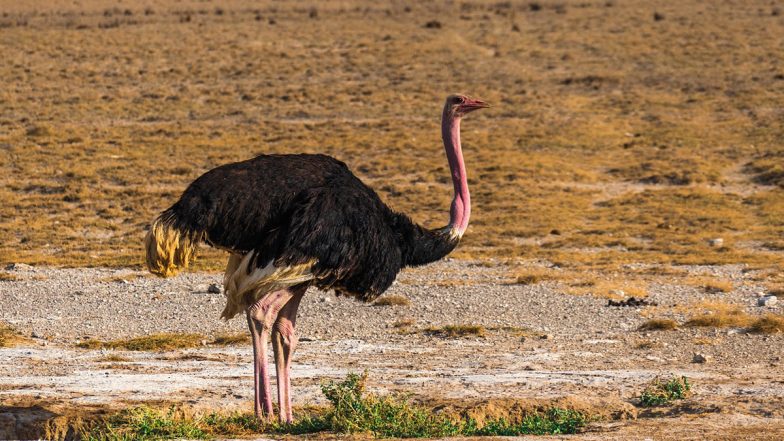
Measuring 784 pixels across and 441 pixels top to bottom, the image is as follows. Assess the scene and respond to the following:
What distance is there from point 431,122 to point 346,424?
25.0 metres

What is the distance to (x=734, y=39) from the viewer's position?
4641 cm

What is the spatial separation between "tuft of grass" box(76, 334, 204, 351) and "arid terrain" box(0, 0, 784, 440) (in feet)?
0.29

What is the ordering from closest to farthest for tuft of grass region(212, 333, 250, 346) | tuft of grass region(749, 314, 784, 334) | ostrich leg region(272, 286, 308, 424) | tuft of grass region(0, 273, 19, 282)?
ostrich leg region(272, 286, 308, 424), tuft of grass region(212, 333, 250, 346), tuft of grass region(749, 314, 784, 334), tuft of grass region(0, 273, 19, 282)

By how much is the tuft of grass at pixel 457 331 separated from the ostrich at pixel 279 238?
4.00 m

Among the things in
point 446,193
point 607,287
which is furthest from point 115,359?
point 446,193

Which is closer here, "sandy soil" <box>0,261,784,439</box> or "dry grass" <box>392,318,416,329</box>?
"sandy soil" <box>0,261,784,439</box>

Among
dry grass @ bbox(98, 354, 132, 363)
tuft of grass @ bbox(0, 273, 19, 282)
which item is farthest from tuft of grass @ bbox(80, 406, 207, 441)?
tuft of grass @ bbox(0, 273, 19, 282)

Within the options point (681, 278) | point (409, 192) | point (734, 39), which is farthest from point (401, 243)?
point (734, 39)

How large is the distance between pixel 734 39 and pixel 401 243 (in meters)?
39.3

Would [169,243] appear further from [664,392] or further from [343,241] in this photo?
[664,392]

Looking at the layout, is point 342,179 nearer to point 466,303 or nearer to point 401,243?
point 401,243

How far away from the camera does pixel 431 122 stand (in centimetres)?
3325

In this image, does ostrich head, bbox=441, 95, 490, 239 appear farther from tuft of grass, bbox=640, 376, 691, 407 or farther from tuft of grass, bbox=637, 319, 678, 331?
tuft of grass, bbox=637, 319, 678, 331

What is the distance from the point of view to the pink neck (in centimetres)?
941
